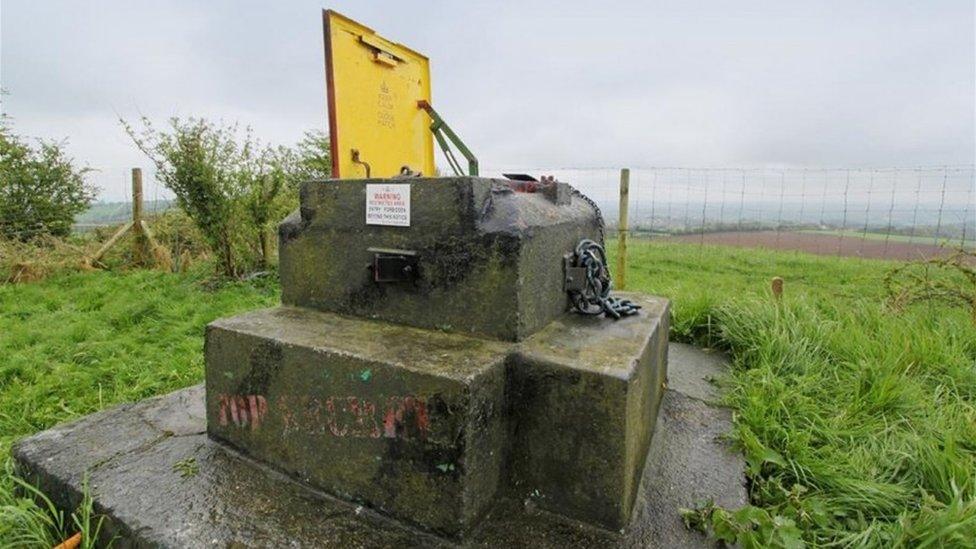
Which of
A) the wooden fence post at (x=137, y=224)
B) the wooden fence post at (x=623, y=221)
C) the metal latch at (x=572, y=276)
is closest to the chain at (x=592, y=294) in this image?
the metal latch at (x=572, y=276)

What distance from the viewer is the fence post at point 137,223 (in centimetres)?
721

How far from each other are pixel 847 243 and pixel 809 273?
5.40 meters

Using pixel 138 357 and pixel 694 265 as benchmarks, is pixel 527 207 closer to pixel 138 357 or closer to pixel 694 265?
pixel 138 357

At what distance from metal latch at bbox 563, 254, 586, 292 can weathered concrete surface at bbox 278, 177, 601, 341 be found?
4 cm

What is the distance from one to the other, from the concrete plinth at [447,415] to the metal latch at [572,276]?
30 cm

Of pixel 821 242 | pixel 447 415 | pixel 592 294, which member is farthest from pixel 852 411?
pixel 821 242

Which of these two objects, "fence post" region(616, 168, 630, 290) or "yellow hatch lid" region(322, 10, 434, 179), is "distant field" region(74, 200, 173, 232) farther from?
"fence post" region(616, 168, 630, 290)

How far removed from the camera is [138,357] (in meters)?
3.56

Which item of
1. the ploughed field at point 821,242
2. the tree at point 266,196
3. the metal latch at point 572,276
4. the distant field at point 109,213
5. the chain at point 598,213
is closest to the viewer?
the metal latch at point 572,276

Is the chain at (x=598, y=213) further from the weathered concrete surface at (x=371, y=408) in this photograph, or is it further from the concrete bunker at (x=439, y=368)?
the weathered concrete surface at (x=371, y=408)

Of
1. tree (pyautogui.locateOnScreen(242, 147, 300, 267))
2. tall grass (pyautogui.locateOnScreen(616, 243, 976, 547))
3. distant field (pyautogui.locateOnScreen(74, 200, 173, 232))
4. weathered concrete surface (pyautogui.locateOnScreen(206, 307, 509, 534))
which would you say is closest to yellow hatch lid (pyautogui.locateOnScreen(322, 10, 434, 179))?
weathered concrete surface (pyautogui.locateOnScreen(206, 307, 509, 534))

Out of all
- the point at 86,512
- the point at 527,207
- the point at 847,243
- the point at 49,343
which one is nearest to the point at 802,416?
the point at 527,207

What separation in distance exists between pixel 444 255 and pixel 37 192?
33.8ft

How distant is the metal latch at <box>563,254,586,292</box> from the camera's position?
1.94 m
